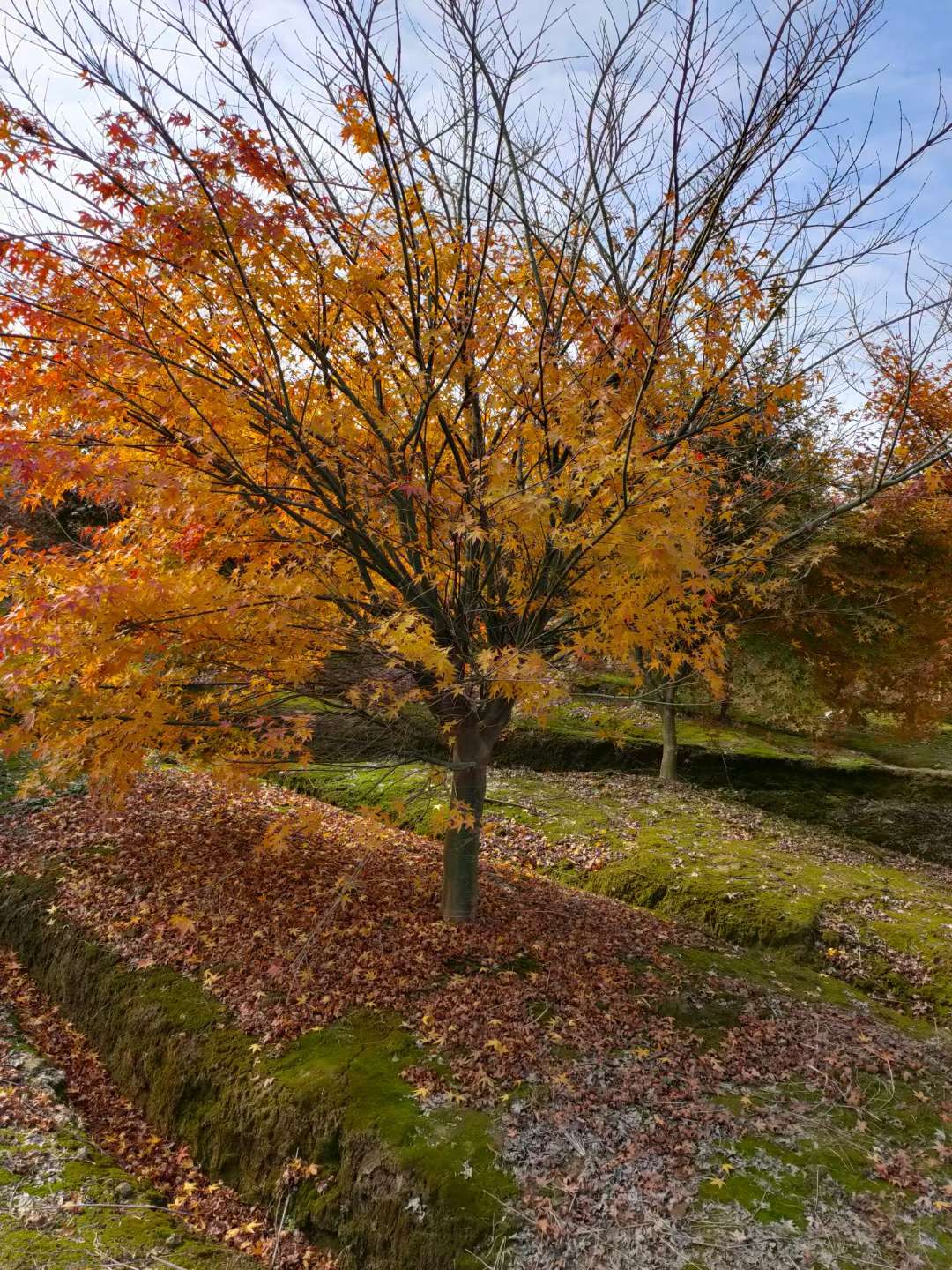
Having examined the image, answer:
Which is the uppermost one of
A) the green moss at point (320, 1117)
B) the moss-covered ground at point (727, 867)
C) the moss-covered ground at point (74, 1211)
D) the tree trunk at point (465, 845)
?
the tree trunk at point (465, 845)

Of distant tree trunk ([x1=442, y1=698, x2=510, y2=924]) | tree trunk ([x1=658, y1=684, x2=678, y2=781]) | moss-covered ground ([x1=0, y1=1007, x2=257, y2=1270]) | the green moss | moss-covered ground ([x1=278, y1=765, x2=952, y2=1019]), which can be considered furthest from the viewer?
tree trunk ([x1=658, y1=684, x2=678, y2=781])

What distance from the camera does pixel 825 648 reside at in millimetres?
12180

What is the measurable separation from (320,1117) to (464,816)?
2.35m

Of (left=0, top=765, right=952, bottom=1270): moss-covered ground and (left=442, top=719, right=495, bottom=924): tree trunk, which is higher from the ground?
(left=442, top=719, right=495, bottom=924): tree trunk

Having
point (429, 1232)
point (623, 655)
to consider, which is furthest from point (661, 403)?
point (429, 1232)

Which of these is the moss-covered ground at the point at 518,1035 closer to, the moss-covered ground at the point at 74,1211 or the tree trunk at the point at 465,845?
the tree trunk at the point at 465,845

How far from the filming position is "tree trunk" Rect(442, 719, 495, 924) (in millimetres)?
6203

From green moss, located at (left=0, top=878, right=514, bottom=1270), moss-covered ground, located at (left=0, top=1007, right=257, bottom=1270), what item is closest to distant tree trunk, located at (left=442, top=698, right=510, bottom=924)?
green moss, located at (left=0, top=878, right=514, bottom=1270)

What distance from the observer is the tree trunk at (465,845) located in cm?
620

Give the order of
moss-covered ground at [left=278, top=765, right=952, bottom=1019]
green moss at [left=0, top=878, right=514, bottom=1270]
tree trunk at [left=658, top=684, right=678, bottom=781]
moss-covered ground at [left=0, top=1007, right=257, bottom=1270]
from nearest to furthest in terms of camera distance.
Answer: moss-covered ground at [left=0, top=1007, right=257, bottom=1270], green moss at [left=0, top=878, right=514, bottom=1270], moss-covered ground at [left=278, top=765, right=952, bottom=1019], tree trunk at [left=658, top=684, right=678, bottom=781]

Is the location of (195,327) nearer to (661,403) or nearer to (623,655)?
(661,403)

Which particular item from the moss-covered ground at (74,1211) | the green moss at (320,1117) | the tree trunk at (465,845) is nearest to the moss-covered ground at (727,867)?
the tree trunk at (465,845)

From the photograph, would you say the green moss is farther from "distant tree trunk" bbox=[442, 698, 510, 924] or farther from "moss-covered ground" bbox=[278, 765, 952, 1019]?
"moss-covered ground" bbox=[278, 765, 952, 1019]

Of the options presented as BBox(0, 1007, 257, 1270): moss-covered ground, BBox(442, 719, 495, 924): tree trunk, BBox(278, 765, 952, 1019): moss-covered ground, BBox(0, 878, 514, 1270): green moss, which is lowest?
BBox(0, 1007, 257, 1270): moss-covered ground
